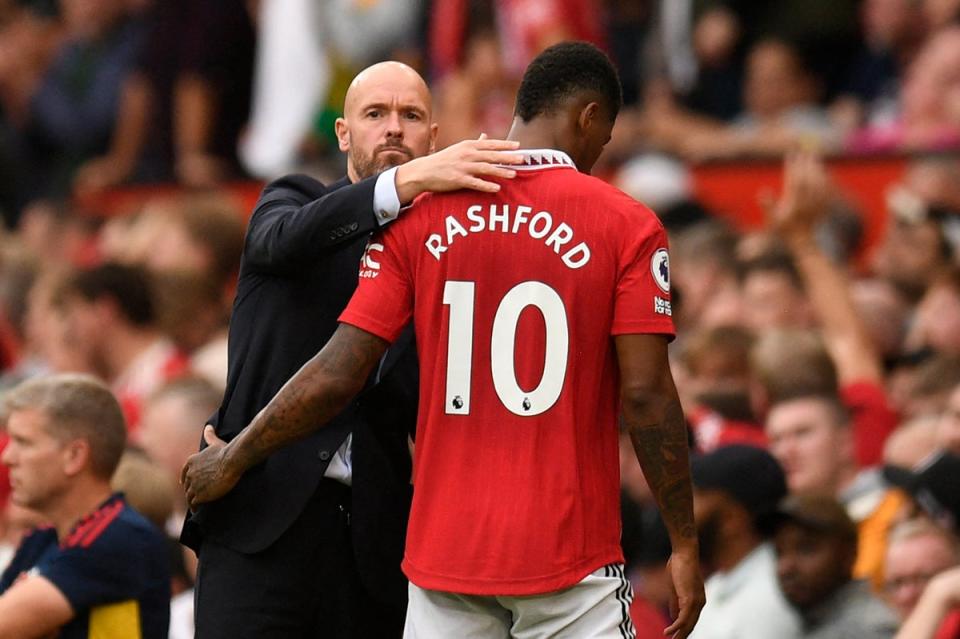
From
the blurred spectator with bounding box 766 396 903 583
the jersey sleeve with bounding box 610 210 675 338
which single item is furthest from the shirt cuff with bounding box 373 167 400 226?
the blurred spectator with bounding box 766 396 903 583

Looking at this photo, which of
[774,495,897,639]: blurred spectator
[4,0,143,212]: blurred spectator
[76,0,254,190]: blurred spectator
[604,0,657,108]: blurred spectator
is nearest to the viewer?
[774,495,897,639]: blurred spectator

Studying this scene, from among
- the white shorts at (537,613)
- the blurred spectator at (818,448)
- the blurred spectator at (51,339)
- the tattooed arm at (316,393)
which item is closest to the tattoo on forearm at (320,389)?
the tattooed arm at (316,393)

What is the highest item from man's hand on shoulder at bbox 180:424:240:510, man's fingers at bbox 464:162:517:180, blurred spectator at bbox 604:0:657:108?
blurred spectator at bbox 604:0:657:108

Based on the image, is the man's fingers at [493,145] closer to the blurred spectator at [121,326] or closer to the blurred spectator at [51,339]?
the blurred spectator at [121,326]

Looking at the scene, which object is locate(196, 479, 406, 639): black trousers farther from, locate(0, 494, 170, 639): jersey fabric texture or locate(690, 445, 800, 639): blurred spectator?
locate(690, 445, 800, 639): blurred spectator

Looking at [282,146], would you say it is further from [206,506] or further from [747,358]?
[206,506]

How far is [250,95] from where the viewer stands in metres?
14.8

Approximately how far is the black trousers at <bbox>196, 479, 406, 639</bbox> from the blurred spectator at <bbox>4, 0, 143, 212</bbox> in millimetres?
10209

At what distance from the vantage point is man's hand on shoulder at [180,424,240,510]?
198 inches

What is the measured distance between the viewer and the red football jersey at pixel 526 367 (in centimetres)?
471

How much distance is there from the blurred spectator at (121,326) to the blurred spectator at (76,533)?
3.48m

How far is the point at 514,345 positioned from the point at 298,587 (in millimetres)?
952

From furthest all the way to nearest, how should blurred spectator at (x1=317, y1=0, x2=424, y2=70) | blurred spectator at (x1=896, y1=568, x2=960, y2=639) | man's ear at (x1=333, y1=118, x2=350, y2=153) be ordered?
blurred spectator at (x1=317, y1=0, x2=424, y2=70) → blurred spectator at (x1=896, y1=568, x2=960, y2=639) → man's ear at (x1=333, y1=118, x2=350, y2=153)

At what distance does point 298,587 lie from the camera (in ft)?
17.0
